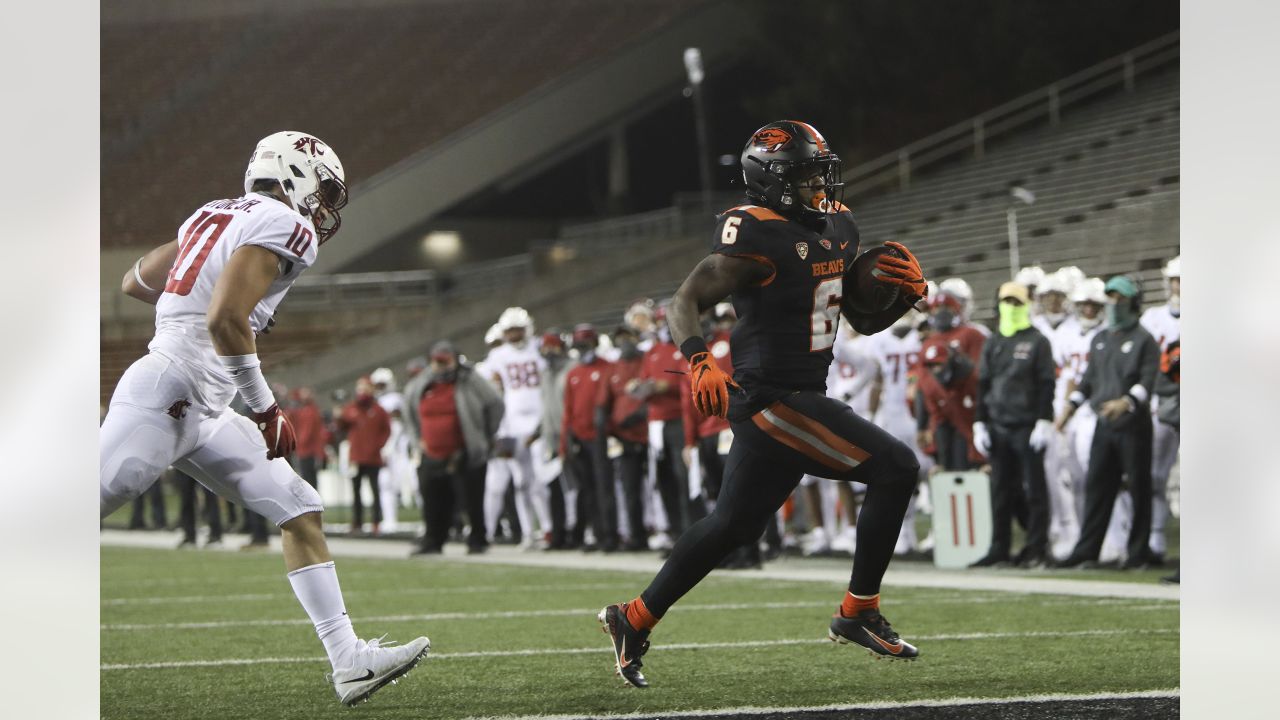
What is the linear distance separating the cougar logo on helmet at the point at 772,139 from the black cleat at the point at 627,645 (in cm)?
150

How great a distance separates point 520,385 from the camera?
45.5 feet

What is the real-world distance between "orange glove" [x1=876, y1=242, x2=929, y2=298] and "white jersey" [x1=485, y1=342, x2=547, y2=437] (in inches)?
337

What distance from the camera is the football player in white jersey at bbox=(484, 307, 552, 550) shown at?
13711 millimetres

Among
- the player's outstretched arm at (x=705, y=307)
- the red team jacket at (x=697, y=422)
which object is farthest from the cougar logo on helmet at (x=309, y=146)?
the red team jacket at (x=697, y=422)

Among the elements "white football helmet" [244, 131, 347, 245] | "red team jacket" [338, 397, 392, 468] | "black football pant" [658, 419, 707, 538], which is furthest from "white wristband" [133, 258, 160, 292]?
"red team jacket" [338, 397, 392, 468]

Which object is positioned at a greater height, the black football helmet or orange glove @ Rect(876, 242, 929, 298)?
the black football helmet

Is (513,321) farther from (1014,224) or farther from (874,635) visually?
(874,635)

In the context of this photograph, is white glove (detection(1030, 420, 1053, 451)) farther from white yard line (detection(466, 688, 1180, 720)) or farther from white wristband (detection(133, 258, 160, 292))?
white wristband (detection(133, 258, 160, 292))

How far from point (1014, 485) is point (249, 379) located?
259 inches

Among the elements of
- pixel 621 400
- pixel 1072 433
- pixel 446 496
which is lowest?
pixel 446 496

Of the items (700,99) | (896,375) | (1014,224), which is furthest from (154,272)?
(700,99)

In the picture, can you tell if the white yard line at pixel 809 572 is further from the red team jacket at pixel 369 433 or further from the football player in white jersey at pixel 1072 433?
the football player in white jersey at pixel 1072 433
